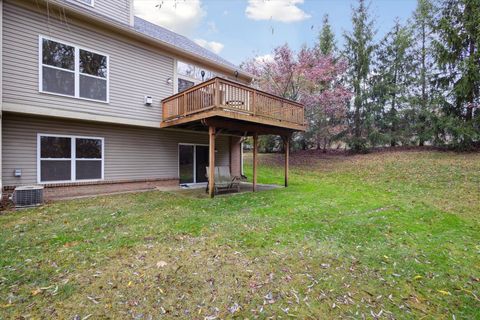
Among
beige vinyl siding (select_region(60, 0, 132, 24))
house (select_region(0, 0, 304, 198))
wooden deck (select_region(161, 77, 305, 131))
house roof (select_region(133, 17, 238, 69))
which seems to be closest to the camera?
house (select_region(0, 0, 304, 198))

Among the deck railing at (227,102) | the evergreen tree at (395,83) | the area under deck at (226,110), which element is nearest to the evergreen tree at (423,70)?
the evergreen tree at (395,83)

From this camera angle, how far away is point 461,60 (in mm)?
14117

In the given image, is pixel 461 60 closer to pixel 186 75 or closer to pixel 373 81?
pixel 373 81

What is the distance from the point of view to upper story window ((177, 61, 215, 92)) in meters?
10.6

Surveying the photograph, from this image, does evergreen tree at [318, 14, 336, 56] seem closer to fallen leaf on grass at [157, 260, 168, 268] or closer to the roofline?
the roofline

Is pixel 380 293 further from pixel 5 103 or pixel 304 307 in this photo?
pixel 5 103

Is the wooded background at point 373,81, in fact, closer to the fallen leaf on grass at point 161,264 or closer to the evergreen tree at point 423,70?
the evergreen tree at point 423,70

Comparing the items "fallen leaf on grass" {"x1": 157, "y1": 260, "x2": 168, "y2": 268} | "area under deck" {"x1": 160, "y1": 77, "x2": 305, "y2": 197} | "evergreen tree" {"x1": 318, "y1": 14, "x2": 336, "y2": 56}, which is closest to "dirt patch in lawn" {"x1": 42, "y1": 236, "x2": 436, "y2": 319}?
"fallen leaf on grass" {"x1": 157, "y1": 260, "x2": 168, "y2": 268}

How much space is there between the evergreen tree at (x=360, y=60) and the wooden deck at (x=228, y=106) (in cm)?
1100

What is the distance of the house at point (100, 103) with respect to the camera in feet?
22.3

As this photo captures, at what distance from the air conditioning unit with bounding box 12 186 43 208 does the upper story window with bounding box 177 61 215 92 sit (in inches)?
251

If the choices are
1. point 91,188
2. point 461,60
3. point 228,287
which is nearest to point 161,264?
point 228,287

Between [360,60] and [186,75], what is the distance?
14.8m

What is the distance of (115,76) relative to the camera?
8.55m
